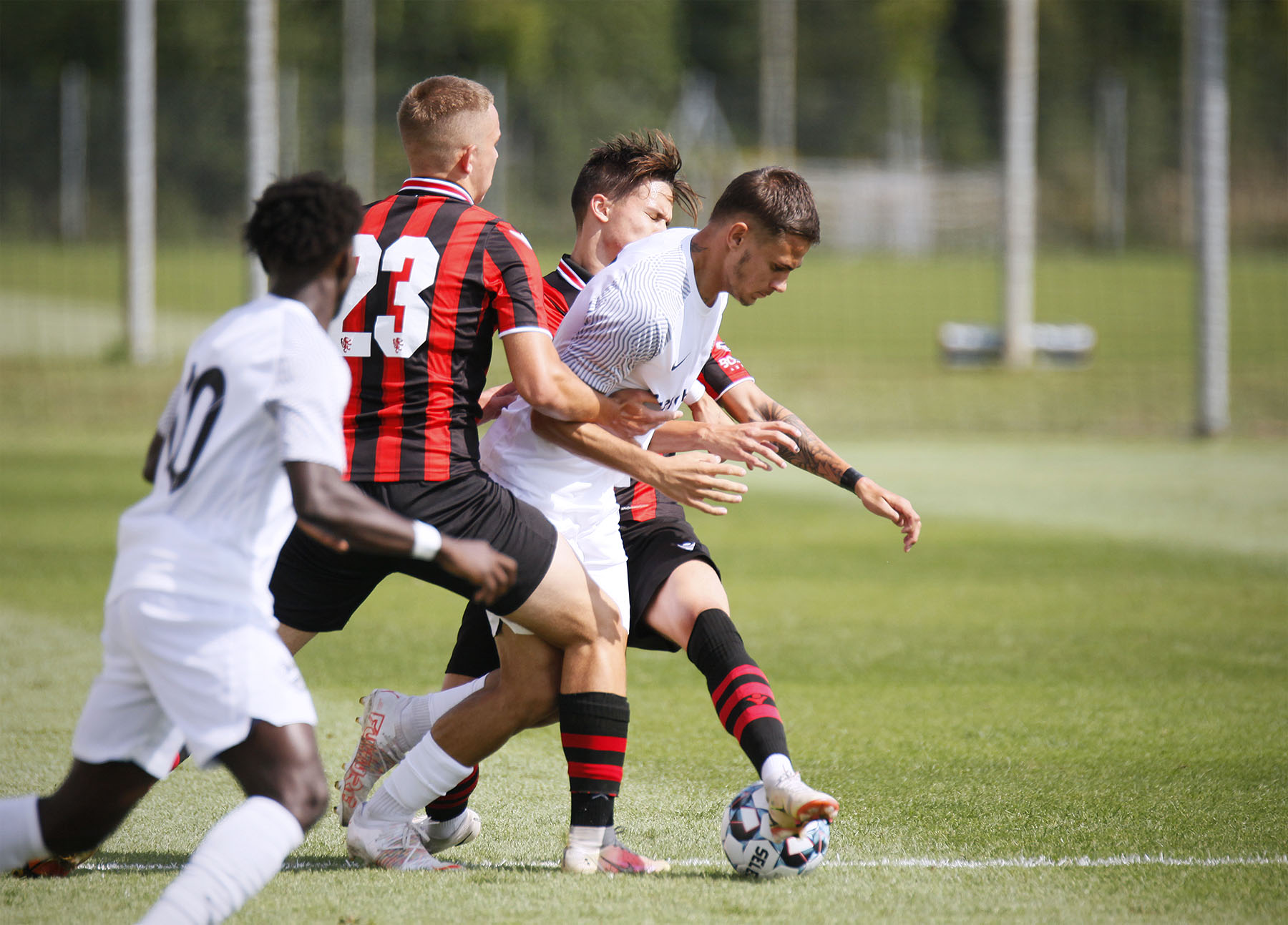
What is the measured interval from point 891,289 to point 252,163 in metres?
17.7

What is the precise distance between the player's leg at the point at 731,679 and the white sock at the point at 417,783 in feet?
2.61

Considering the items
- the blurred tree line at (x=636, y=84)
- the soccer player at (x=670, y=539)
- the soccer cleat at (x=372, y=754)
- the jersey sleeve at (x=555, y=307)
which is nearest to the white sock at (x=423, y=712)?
the soccer cleat at (x=372, y=754)

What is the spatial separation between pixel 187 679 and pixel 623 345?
5.34ft

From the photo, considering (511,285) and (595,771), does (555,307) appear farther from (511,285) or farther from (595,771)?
(595,771)

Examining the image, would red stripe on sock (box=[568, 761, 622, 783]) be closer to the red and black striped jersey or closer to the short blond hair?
the red and black striped jersey

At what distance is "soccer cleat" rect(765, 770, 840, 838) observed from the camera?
389 cm

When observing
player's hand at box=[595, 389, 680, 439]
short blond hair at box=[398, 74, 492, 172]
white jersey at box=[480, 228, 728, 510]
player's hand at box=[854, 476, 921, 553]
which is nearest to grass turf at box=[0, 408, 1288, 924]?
player's hand at box=[854, 476, 921, 553]

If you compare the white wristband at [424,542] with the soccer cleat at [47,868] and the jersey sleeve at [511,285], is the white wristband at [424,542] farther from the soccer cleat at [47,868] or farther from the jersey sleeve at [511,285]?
the soccer cleat at [47,868]

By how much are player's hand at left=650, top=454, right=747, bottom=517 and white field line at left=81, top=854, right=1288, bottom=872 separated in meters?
1.11

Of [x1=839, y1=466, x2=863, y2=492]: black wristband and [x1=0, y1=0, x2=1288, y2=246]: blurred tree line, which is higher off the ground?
[x1=0, y1=0, x2=1288, y2=246]: blurred tree line

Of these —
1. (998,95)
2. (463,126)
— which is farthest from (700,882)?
(998,95)

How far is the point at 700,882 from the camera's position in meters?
4.02

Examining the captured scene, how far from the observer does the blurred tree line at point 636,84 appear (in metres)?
25.1

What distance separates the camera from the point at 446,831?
4.42 metres
